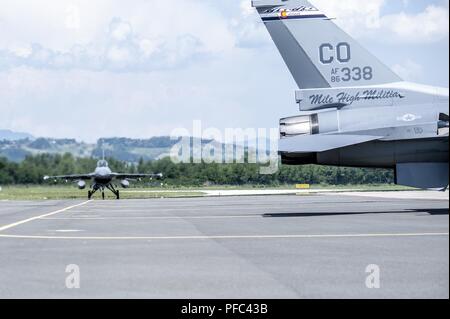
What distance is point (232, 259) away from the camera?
43.2 ft

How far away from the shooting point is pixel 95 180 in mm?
72188

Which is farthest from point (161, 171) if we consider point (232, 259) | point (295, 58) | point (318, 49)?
point (232, 259)

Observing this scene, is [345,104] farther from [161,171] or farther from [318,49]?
[161,171]

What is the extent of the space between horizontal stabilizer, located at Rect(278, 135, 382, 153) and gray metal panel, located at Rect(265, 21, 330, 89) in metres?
2.49

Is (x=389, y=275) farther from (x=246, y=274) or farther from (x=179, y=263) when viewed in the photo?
(x=179, y=263)

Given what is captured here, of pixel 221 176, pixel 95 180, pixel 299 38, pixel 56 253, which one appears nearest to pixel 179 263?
pixel 56 253

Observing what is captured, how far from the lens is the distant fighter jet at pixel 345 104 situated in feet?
83.2

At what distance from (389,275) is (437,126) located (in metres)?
15.6

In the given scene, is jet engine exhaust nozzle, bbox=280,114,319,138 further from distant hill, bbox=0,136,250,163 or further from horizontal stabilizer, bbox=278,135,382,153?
distant hill, bbox=0,136,250,163

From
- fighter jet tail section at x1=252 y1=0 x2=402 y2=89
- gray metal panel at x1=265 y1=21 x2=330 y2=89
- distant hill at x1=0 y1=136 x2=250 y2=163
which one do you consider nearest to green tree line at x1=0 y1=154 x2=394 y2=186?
distant hill at x1=0 y1=136 x2=250 y2=163

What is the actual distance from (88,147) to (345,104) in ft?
137

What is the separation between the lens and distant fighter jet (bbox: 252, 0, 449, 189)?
25.4 metres

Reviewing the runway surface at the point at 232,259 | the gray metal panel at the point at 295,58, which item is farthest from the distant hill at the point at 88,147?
the runway surface at the point at 232,259
